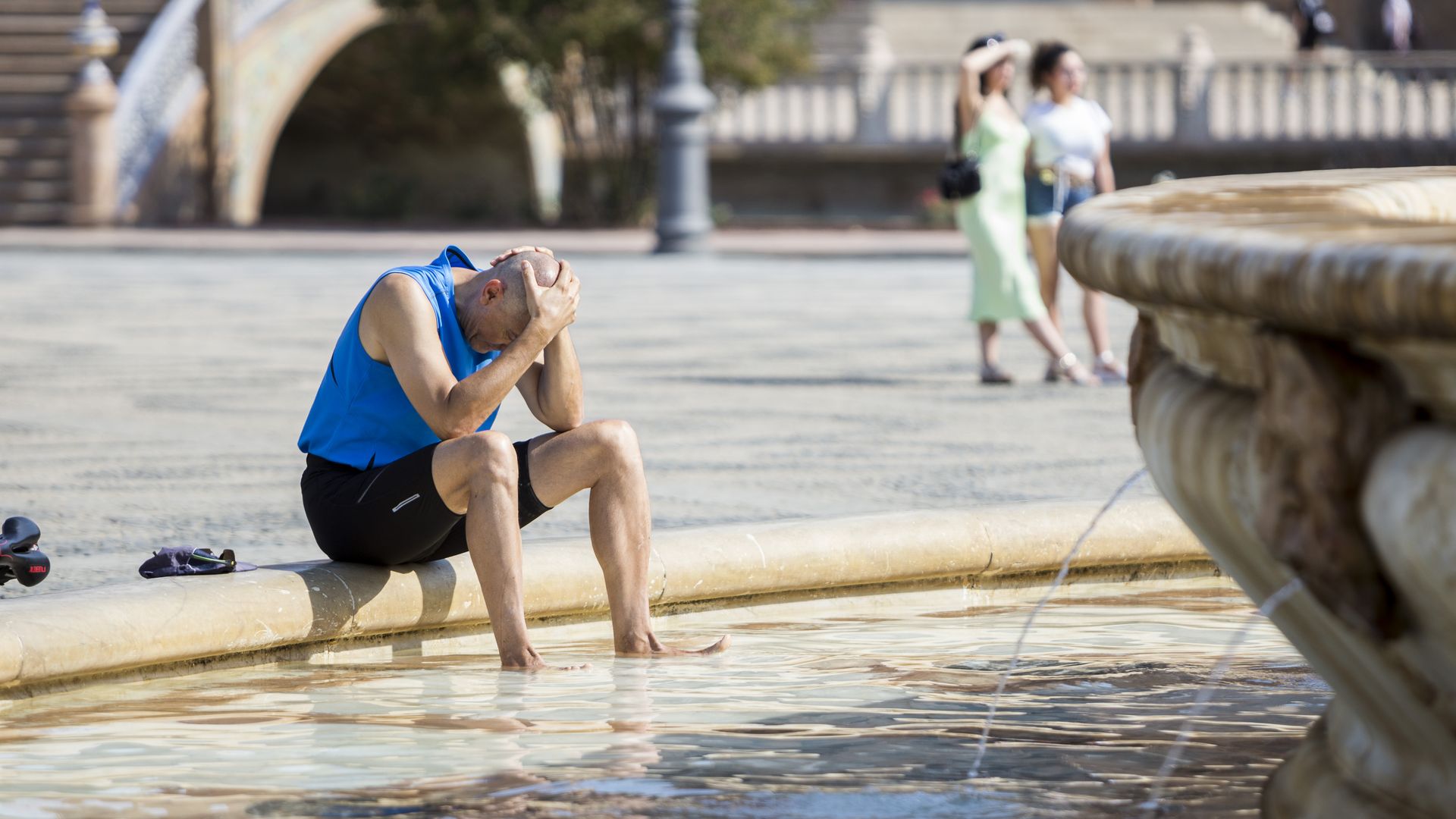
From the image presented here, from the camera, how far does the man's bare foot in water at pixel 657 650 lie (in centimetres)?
446

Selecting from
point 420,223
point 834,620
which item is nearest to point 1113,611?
point 834,620

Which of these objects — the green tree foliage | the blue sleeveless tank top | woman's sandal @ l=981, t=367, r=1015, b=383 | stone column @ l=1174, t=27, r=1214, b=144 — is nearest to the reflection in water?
the blue sleeveless tank top

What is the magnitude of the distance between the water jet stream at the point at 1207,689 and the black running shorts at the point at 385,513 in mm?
1404

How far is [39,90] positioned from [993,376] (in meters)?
18.8

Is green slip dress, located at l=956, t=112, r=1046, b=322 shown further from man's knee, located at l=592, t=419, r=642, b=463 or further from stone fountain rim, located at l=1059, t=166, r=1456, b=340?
stone fountain rim, located at l=1059, t=166, r=1456, b=340

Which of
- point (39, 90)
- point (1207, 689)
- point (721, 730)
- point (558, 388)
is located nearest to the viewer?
point (721, 730)

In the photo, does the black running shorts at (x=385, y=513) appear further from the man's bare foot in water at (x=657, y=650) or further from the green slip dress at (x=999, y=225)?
the green slip dress at (x=999, y=225)

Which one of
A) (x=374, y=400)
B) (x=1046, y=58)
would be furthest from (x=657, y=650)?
(x=1046, y=58)

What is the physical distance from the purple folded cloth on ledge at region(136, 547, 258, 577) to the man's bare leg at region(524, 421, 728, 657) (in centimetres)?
64

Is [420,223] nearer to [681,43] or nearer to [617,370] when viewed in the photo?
[681,43]

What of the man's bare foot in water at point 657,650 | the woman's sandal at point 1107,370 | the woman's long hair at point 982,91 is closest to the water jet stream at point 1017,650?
the man's bare foot in water at point 657,650

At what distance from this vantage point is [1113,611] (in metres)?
4.98

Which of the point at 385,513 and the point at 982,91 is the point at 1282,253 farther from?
the point at 982,91

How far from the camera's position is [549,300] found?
450 centimetres
